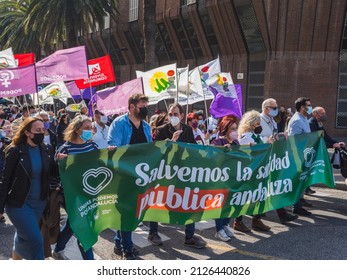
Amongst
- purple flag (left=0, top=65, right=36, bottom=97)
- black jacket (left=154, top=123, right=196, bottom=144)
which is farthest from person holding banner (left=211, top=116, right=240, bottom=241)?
purple flag (left=0, top=65, right=36, bottom=97)

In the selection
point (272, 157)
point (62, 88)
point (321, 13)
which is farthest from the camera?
point (321, 13)

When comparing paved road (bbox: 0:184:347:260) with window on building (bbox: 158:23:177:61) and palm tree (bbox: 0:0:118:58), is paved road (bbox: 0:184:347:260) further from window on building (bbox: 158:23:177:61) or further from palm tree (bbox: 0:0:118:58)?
window on building (bbox: 158:23:177:61)

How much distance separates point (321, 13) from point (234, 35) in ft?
14.6

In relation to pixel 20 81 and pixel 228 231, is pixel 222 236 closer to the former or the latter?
pixel 228 231

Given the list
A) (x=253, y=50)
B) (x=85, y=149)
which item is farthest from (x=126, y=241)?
(x=253, y=50)

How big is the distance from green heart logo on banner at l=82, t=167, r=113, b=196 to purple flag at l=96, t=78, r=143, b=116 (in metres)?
3.54

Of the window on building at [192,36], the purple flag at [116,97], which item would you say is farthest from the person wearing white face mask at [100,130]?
the window on building at [192,36]

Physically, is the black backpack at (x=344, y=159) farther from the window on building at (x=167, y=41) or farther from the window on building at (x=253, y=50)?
the window on building at (x=167, y=41)

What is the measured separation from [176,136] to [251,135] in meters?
1.30

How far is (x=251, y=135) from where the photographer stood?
642 centimetres

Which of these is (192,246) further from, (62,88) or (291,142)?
(62,88)

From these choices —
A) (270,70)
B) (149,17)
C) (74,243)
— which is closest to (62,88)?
(149,17)

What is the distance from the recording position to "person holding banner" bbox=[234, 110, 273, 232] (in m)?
6.38

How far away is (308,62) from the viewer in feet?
66.4
